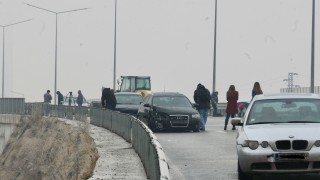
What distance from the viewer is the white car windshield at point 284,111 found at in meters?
16.1

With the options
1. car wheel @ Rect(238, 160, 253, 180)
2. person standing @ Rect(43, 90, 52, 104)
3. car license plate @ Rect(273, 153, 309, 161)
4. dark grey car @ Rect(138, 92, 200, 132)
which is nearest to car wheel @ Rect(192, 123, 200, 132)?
dark grey car @ Rect(138, 92, 200, 132)

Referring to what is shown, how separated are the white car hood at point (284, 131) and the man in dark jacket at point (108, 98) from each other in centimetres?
2321

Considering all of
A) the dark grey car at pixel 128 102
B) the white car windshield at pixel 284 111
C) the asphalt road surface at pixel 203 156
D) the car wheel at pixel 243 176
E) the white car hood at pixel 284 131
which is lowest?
the asphalt road surface at pixel 203 156

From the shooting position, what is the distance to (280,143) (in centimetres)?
1508

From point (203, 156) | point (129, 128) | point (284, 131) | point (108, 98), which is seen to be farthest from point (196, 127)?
point (284, 131)

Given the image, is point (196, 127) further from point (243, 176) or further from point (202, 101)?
point (243, 176)

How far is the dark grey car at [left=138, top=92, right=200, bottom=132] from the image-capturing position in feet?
105

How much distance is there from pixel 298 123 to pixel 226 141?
1136 centimetres

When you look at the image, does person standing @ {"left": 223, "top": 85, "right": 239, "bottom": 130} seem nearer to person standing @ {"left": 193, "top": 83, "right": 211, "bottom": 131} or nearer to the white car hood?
person standing @ {"left": 193, "top": 83, "right": 211, "bottom": 131}

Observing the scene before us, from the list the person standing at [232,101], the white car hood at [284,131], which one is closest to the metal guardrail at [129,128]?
the white car hood at [284,131]

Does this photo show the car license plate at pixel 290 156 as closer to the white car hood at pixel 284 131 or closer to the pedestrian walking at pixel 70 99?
the white car hood at pixel 284 131

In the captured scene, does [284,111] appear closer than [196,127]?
Yes

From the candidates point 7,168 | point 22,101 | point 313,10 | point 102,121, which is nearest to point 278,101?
point 102,121

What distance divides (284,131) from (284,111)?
1.24 m
